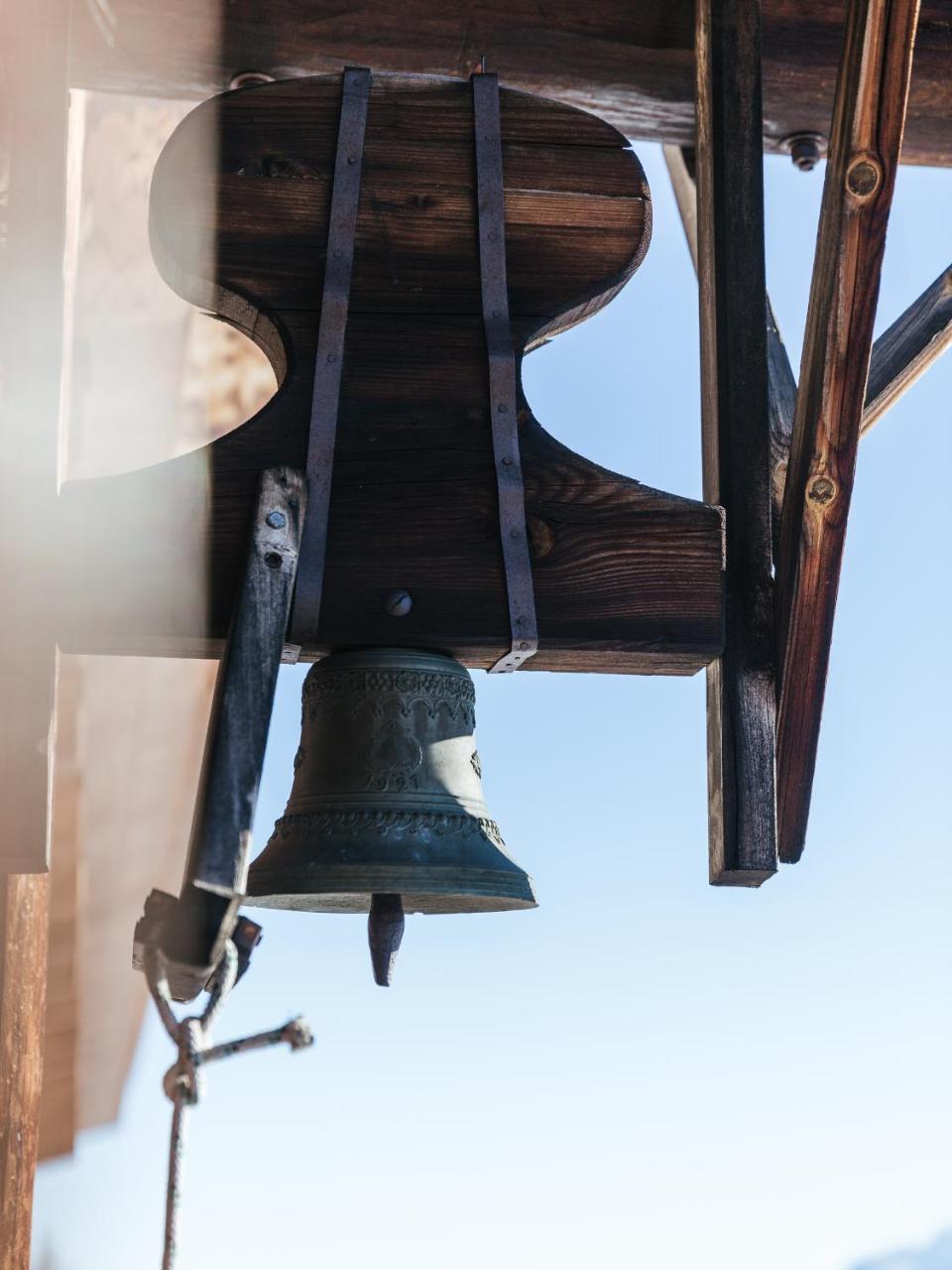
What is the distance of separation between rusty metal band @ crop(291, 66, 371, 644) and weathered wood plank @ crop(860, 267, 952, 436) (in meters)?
0.89

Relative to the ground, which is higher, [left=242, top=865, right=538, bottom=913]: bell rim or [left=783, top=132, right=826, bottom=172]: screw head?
[left=783, top=132, right=826, bottom=172]: screw head

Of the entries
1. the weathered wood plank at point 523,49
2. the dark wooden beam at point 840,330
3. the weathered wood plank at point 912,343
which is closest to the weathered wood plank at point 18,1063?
the dark wooden beam at point 840,330

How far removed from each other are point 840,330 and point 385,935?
36.7 inches

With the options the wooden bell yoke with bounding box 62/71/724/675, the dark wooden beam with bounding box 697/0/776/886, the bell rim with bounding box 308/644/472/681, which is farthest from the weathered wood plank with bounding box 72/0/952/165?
the bell rim with bounding box 308/644/472/681

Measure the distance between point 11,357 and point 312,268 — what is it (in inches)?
15.2

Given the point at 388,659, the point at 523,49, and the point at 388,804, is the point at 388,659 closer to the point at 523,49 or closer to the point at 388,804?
the point at 388,804

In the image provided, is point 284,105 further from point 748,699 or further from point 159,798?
point 159,798

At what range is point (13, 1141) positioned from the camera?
2293mm

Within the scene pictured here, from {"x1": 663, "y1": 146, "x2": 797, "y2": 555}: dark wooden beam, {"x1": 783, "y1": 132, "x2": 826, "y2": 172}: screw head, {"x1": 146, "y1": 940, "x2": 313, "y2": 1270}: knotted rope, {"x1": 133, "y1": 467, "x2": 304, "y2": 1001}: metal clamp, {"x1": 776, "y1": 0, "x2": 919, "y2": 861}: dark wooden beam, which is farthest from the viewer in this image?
{"x1": 783, "y1": 132, "x2": 826, "y2": 172}: screw head

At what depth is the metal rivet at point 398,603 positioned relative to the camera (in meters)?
1.88

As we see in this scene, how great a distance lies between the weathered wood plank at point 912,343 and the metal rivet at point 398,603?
0.92 metres

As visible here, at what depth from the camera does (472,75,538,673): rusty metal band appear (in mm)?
1897

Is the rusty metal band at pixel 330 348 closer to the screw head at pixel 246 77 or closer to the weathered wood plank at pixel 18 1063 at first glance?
the screw head at pixel 246 77

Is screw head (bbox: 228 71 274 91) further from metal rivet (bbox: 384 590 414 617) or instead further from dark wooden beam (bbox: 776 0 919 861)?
metal rivet (bbox: 384 590 414 617)
